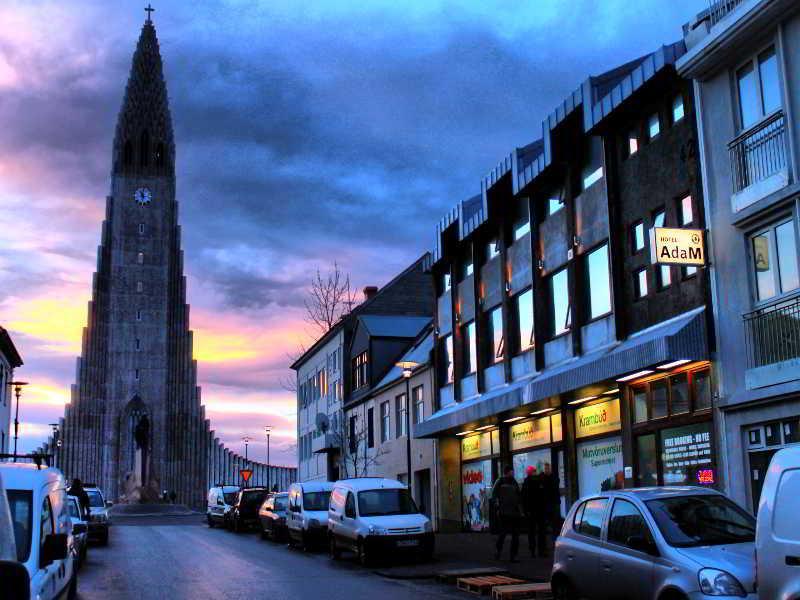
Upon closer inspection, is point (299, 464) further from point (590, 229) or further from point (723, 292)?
point (723, 292)

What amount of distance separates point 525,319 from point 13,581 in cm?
2405

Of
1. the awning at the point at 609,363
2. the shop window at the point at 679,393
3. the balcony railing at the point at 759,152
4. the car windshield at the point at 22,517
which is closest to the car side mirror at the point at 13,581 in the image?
the car windshield at the point at 22,517

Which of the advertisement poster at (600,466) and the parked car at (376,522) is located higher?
the advertisement poster at (600,466)

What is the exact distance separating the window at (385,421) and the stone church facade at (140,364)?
53148 mm

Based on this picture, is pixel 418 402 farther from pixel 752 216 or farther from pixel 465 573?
pixel 752 216

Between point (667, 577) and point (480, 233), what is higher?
point (480, 233)

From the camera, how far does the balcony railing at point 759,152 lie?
1734 cm

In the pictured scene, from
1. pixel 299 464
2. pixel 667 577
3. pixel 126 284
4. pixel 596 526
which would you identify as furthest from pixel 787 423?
pixel 126 284

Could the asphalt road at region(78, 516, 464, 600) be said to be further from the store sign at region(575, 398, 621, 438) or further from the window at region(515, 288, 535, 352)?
the window at region(515, 288, 535, 352)

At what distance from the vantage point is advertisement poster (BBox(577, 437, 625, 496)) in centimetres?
2281

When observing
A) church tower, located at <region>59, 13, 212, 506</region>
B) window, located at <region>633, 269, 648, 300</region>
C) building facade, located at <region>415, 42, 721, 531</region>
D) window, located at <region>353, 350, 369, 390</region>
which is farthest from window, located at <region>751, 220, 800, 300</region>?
church tower, located at <region>59, 13, 212, 506</region>

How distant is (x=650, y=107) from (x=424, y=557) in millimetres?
11059

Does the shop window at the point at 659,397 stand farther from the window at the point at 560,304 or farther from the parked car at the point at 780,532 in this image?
the parked car at the point at 780,532

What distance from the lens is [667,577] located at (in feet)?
32.0
